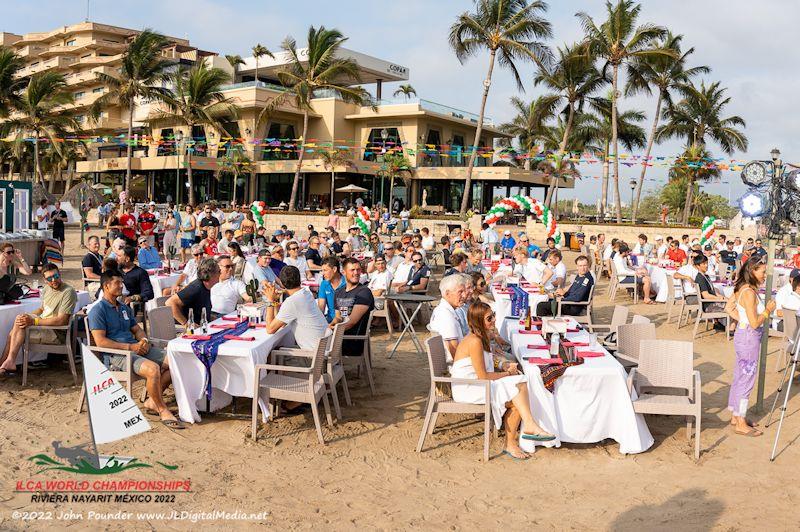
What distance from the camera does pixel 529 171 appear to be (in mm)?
39406

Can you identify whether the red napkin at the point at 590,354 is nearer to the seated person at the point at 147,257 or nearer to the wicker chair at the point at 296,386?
the wicker chair at the point at 296,386

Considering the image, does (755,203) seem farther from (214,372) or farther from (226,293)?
(226,293)

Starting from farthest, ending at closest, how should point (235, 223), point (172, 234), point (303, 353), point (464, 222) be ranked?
point (464, 222) → point (235, 223) → point (172, 234) → point (303, 353)

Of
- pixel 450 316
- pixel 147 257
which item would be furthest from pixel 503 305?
pixel 147 257

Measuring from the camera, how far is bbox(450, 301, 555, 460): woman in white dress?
5043mm

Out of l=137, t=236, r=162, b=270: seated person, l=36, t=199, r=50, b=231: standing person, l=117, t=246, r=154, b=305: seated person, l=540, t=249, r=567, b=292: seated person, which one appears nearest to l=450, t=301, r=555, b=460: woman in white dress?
l=117, t=246, r=154, b=305: seated person

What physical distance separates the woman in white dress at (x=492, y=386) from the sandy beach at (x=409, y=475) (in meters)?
0.19

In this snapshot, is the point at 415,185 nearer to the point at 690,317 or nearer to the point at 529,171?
the point at 529,171

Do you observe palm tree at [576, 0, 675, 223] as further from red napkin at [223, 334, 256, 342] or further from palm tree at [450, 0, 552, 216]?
red napkin at [223, 334, 256, 342]

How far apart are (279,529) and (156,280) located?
20.7ft

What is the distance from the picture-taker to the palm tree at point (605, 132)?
113 feet

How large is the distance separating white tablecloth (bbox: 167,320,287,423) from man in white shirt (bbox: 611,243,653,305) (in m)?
9.49

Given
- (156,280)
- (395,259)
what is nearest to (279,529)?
(156,280)

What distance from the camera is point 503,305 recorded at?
27.2 ft
